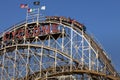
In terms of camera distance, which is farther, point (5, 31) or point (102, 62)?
point (5, 31)

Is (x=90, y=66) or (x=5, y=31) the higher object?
(x=5, y=31)

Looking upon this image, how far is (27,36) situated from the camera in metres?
67.4

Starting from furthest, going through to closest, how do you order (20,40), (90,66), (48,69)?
(20,40)
(48,69)
(90,66)

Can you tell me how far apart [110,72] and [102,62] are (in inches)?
66.5

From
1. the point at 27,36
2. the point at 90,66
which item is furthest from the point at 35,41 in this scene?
the point at 90,66

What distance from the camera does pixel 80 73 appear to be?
200 feet

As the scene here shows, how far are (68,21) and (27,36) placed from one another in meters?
6.53

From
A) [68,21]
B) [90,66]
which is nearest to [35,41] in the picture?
[68,21]

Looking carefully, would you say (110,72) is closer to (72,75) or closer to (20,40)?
(72,75)

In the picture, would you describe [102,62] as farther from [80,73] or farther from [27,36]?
[27,36]

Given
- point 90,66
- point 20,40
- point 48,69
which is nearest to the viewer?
point 90,66

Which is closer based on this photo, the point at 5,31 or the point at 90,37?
the point at 90,37

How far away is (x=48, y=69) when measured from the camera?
64.5 m

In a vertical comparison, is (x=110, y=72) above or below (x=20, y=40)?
below
